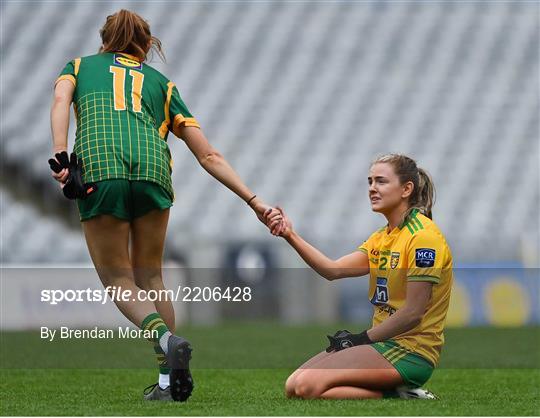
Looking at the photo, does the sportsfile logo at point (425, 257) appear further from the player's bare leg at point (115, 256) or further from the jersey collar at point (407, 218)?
the player's bare leg at point (115, 256)

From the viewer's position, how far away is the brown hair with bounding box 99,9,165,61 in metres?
3.66

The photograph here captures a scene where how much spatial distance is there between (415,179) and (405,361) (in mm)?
619

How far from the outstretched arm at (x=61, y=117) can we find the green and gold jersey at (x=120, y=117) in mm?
41

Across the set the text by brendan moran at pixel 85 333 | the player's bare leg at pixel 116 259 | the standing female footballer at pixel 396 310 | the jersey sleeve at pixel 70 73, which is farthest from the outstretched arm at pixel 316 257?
the text by brendan moran at pixel 85 333

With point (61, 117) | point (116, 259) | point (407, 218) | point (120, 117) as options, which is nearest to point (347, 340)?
Answer: point (407, 218)

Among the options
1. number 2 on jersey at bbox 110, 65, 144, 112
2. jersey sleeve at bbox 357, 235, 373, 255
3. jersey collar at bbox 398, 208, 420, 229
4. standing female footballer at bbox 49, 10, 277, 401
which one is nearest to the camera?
standing female footballer at bbox 49, 10, 277, 401

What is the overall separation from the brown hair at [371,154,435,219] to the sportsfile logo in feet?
0.65

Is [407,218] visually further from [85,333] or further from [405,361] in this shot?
[85,333]

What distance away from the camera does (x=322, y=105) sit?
15.5m

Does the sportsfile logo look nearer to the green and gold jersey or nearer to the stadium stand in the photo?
the green and gold jersey

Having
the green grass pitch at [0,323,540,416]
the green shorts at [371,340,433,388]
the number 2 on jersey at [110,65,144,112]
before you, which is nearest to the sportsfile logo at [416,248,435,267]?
the green shorts at [371,340,433,388]

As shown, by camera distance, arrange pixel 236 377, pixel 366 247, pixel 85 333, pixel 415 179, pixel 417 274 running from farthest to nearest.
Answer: pixel 85 333 < pixel 236 377 < pixel 366 247 < pixel 415 179 < pixel 417 274

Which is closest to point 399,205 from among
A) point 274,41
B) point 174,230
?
point 174,230

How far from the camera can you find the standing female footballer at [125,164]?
3.46 metres
